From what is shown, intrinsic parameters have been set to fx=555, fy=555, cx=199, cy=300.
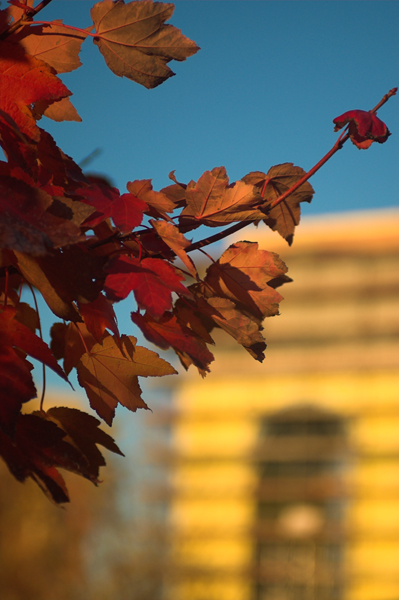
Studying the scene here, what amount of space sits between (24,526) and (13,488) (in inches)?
18.3

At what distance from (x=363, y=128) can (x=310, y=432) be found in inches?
420

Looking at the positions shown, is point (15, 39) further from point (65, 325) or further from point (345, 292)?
point (345, 292)

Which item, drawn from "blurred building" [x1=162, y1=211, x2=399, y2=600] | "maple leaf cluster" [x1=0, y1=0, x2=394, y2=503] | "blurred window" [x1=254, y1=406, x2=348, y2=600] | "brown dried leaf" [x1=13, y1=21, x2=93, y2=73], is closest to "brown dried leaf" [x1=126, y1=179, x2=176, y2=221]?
"maple leaf cluster" [x1=0, y1=0, x2=394, y2=503]

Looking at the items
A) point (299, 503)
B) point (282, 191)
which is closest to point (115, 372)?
point (282, 191)

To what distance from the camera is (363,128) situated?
1.24 ft

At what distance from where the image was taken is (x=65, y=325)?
446 mm

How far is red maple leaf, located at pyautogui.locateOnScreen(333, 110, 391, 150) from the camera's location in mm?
378

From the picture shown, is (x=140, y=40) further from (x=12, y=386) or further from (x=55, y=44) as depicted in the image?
(x=12, y=386)

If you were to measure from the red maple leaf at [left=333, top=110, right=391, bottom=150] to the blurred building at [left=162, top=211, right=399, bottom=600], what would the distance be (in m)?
8.97

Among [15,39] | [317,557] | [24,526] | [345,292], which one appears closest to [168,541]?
[24,526]

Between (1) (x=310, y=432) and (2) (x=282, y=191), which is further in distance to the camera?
(1) (x=310, y=432)

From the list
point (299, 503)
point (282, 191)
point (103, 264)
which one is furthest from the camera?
point (299, 503)

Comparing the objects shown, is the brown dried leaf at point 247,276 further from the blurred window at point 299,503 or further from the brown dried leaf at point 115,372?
the blurred window at point 299,503

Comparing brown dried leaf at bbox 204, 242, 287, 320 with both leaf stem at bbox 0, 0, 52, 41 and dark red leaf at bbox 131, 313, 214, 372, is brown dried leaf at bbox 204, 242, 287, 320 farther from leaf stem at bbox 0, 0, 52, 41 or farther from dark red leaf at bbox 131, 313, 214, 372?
leaf stem at bbox 0, 0, 52, 41
